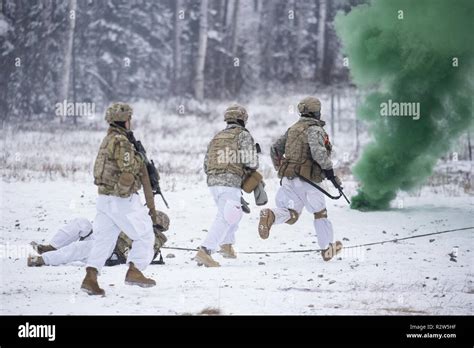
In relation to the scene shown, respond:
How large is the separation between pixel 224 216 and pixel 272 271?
748mm

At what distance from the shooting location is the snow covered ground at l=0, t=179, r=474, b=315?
662 centimetres

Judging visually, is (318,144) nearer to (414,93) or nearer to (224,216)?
(224,216)

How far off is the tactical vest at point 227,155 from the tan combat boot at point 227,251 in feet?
3.35

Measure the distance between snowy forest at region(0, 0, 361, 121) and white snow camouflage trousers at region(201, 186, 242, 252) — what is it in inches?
569

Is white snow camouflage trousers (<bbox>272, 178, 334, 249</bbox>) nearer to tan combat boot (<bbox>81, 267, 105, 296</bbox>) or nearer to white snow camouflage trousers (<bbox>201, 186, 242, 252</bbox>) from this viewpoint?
white snow camouflage trousers (<bbox>201, 186, 242, 252</bbox>)

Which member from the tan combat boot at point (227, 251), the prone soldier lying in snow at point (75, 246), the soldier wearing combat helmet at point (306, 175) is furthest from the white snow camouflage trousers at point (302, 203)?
the prone soldier lying in snow at point (75, 246)

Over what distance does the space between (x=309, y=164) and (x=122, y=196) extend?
2.65m

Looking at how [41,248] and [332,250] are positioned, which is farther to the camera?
[332,250]

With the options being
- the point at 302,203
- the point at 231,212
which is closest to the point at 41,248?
the point at 231,212

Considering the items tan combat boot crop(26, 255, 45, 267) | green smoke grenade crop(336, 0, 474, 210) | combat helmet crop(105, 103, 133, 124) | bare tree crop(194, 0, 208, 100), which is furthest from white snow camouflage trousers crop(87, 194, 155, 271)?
bare tree crop(194, 0, 208, 100)

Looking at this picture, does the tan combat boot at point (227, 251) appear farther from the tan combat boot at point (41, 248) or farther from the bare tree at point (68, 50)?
the bare tree at point (68, 50)

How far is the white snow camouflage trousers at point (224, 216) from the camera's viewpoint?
326 inches

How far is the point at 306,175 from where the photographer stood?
28.8 feet
